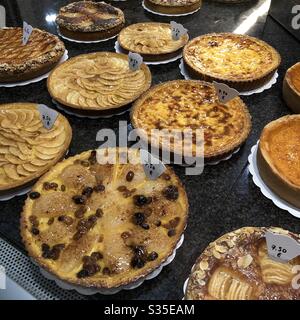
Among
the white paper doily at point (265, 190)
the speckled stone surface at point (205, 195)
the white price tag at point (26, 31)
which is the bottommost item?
the speckled stone surface at point (205, 195)

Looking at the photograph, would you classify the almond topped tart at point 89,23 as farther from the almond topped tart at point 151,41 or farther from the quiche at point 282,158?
the quiche at point 282,158

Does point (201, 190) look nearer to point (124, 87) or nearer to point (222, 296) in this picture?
point (222, 296)

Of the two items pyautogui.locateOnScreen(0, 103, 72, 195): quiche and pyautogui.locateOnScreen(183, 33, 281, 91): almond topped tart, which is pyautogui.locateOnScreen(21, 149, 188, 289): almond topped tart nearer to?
pyautogui.locateOnScreen(0, 103, 72, 195): quiche

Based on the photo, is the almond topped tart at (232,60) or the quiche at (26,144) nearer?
the quiche at (26,144)

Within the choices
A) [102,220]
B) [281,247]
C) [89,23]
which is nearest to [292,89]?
[281,247]

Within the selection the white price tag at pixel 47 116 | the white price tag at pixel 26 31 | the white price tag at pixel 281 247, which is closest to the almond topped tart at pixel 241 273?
the white price tag at pixel 281 247

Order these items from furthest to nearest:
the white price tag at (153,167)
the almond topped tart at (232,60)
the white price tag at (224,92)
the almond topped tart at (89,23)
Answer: the almond topped tart at (89,23), the almond topped tart at (232,60), the white price tag at (224,92), the white price tag at (153,167)

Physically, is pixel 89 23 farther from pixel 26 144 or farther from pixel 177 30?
pixel 26 144

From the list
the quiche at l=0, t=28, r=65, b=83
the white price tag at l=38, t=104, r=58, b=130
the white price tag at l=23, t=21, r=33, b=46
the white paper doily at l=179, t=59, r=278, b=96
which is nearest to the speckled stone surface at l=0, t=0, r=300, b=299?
the white paper doily at l=179, t=59, r=278, b=96
